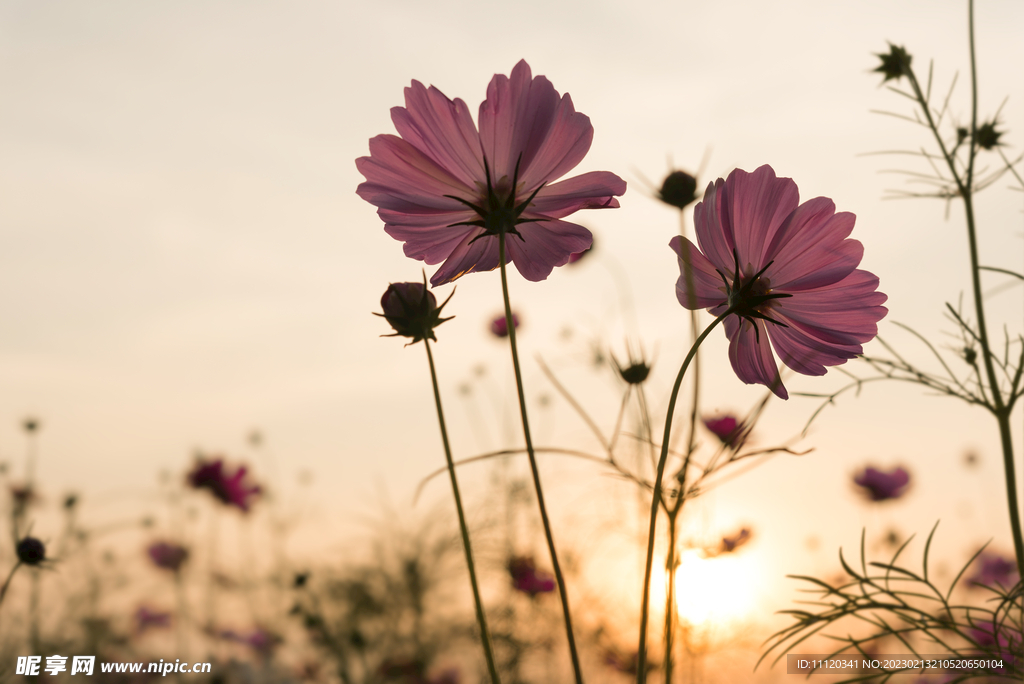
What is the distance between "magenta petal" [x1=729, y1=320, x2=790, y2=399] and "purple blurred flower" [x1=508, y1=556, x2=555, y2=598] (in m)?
1.14

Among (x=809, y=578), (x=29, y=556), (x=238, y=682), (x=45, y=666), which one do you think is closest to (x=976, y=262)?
(x=809, y=578)

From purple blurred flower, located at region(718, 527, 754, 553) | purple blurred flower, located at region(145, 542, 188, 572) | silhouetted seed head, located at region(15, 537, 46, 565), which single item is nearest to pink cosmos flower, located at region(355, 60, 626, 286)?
silhouetted seed head, located at region(15, 537, 46, 565)

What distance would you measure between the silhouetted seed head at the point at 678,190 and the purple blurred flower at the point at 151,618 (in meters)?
2.44

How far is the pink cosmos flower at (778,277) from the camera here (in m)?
0.38

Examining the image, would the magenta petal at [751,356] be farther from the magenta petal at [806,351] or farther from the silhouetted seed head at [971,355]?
the silhouetted seed head at [971,355]

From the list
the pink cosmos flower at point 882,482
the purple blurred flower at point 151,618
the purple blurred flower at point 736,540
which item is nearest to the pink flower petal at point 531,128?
the purple blurred flower at point 736,540

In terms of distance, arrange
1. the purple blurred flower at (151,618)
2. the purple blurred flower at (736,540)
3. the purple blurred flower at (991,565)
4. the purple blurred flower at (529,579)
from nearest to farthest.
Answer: the purple blurred flower at (736,540)
the purple blurred flower at (529,579)
the purple blurred flower at (991,565)
the purple blurred flower at (151,618)

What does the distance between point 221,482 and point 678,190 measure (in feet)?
5.61

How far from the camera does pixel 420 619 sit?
200 cm

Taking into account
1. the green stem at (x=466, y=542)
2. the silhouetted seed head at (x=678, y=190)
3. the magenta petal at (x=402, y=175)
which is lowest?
the green stem at (x=466, y=542)

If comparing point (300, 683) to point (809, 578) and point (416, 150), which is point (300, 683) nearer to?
point (809, 578)

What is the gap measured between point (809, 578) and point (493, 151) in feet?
1.49

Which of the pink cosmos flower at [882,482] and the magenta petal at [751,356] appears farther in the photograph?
the pink cosmos flower at [882,482]

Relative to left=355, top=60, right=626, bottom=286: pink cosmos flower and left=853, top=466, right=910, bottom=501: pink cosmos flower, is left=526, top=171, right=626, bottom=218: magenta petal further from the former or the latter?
left=853, top=466, right=910, bottom=501: pink cosmos flower
